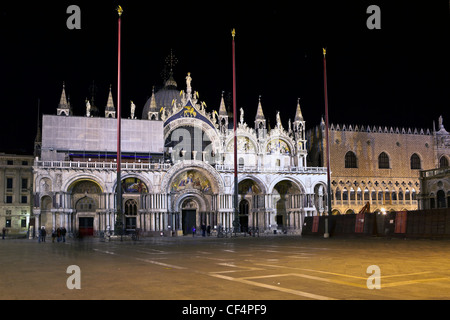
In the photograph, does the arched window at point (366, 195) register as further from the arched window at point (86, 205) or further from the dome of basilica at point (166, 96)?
the arched window at point (86, 205)

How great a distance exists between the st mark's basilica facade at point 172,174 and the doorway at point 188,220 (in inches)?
4.6

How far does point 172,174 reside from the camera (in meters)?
53.5

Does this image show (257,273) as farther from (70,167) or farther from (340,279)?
(70,167)

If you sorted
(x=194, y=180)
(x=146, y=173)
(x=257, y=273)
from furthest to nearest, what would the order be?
(x=194, y=180) → (x=146, y=173) → (x=257, y=273)

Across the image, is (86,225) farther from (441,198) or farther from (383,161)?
(383,161)

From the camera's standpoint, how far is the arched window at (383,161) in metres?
66.6

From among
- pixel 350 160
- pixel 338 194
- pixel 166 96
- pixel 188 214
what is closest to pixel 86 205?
pixel 188 214

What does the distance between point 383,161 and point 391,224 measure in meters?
35.5

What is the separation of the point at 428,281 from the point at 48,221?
47508mm

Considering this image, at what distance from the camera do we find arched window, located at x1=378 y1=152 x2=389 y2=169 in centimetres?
6656

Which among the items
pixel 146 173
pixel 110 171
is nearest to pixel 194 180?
pixel 146 173

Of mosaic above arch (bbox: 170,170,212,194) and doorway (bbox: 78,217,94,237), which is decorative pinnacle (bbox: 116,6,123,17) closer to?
mosaic above arch (bbox: 170,170,212,194)

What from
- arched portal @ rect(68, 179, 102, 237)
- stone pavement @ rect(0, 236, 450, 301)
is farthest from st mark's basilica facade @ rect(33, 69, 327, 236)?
stone pavement @ rect(0, 236, 450, 301)

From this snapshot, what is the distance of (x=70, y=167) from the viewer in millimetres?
50125
